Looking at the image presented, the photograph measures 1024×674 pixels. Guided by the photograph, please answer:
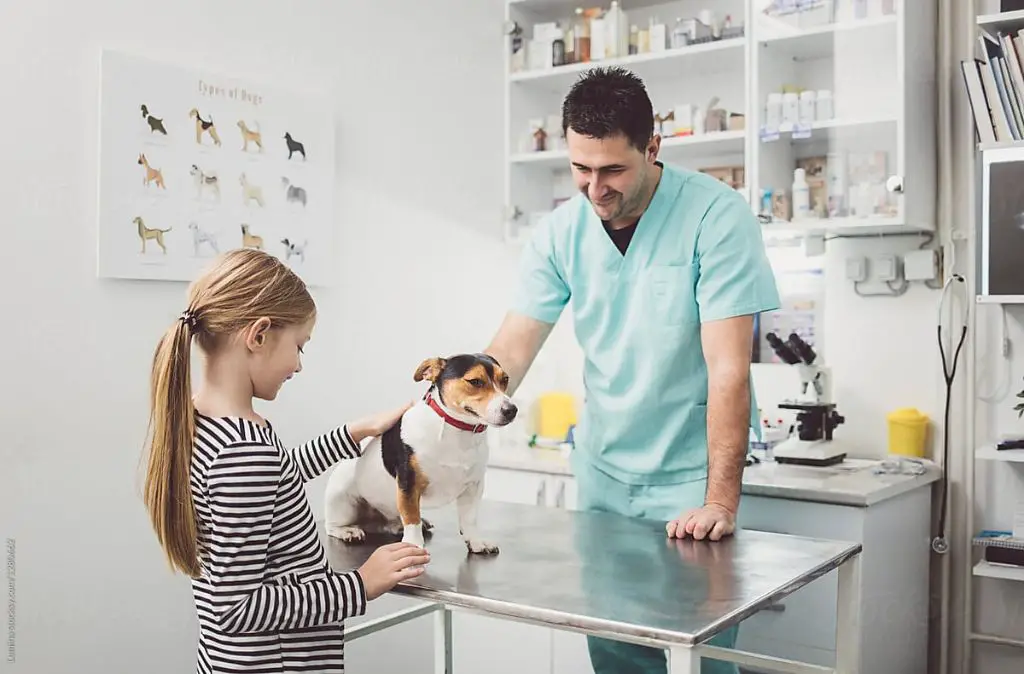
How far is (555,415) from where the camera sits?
342 cm

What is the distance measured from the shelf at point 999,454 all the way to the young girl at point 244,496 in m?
1.79

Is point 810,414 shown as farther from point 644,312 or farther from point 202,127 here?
point 202,127

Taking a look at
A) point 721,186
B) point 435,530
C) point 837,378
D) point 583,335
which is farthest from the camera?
point 837,378

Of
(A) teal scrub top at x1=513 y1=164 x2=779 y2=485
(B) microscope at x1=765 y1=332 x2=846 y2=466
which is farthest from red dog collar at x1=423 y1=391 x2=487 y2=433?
(B) microscope at x1=765 y1=332 x2=846 y2=466

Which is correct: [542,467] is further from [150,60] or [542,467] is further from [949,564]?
[150,60]

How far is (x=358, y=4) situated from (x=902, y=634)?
225cm

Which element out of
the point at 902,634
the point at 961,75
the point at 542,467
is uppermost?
the point at 961,75

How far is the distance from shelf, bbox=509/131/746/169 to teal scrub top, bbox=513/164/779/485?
1003mm

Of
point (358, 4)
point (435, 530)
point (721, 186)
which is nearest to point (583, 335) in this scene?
point (721, 186)

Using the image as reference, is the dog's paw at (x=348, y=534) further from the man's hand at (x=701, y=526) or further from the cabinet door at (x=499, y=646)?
the cabinet door at (x=499, y=646)

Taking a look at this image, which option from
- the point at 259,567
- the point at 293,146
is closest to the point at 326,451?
the point at 259,567

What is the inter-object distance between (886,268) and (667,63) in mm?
891

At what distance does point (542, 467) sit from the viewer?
2.98 m

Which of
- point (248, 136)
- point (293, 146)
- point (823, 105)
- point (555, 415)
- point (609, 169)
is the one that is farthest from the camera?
point (555, 415)
